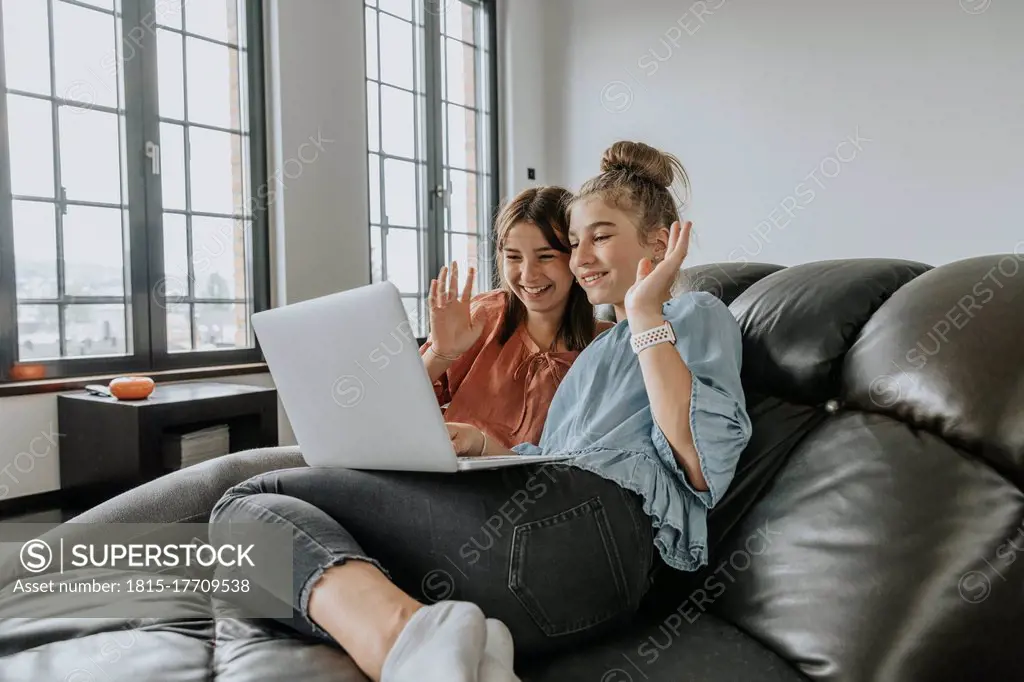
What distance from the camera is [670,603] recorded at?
1125mm

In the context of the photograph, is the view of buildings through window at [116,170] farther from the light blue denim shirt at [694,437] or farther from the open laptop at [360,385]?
the light blue denim shirt at [694,437]

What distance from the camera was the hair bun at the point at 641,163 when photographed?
1.43 metres

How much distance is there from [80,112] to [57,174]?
252mm

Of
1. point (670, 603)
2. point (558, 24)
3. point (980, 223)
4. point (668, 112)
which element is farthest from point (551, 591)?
point (558, 24)

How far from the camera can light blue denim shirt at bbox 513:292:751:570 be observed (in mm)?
1046

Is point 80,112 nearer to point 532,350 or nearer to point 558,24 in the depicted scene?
point 532,350

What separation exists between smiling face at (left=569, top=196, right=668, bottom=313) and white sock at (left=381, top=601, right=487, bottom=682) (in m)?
0.70

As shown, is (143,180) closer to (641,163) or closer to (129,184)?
(129,184)

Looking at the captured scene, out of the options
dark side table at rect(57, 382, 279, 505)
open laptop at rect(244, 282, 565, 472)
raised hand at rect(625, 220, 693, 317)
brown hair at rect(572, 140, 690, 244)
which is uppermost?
brown hair at rect(572, 140, 690, 244)

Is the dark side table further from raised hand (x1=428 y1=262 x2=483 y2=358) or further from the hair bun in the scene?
the hair bun

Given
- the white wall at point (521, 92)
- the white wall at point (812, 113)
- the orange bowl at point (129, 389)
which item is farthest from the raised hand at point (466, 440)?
the white wall at point (521, 92)

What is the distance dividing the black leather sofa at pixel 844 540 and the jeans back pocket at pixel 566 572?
0.05m

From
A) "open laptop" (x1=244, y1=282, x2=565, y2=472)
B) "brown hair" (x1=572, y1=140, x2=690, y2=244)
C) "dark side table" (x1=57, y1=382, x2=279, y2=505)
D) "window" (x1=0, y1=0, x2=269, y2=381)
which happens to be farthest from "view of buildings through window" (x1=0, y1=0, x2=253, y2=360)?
"brown hair" (x1=572, y1=140, x2=690, y2=244)

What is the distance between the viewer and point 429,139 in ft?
13.7
